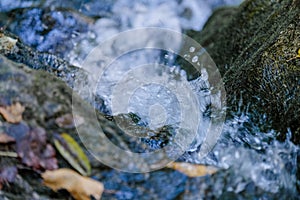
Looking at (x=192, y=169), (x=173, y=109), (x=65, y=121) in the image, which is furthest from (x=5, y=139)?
(x=173, y=109)

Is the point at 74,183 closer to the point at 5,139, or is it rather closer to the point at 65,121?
the point at 65,121

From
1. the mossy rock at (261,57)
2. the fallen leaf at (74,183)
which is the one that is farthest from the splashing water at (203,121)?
the fallen leaf at (74,183)

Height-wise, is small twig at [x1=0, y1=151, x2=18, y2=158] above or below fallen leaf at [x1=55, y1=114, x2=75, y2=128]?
below

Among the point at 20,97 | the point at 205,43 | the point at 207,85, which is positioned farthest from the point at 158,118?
the point at 20,97

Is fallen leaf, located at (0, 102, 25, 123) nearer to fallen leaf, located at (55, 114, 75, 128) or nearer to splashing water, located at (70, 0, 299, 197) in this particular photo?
fallen leaf, located at (55, 114, 75, 128)

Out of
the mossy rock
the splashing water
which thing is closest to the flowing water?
the splashing water

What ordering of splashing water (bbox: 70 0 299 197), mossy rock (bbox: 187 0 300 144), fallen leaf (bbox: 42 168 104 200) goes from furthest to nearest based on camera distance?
1. mossy rock (bbox: 187 0 300 144)
2. splashing water (bbox: 70 0 299 197)
3. fallen leaf (bbox: 42 168 104 200)

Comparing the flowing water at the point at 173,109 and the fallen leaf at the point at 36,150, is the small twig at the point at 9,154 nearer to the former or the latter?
the fallen leaf at the point at 36,150
